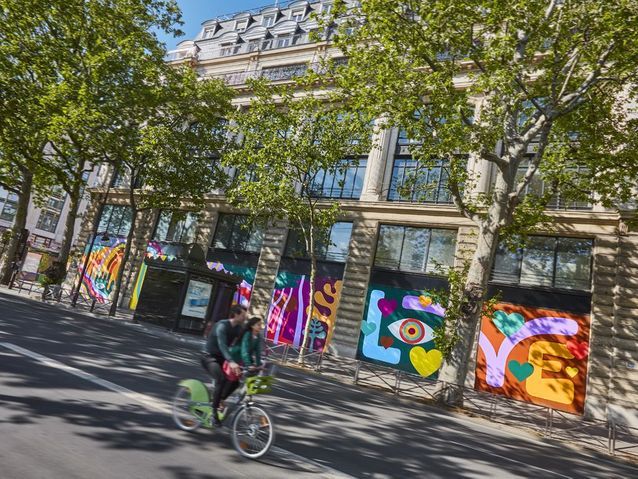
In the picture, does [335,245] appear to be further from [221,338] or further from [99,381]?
[221,338]

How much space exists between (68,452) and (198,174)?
18562 mm

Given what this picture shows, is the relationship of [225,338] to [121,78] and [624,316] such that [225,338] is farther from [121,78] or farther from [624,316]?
[121,78]

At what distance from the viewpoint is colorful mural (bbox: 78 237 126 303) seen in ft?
93.7

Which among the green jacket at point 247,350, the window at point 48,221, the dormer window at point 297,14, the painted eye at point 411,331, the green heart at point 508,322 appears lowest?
the green jacket at point 247,350

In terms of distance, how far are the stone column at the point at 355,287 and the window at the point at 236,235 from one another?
19.1 feet

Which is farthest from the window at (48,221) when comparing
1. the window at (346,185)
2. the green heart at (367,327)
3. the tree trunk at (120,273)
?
the green heart at (367,327)

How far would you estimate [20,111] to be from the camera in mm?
20641

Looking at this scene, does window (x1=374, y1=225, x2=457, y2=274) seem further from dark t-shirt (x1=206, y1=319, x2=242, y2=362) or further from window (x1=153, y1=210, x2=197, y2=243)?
dark t-shirt (x1=206, y1=319, x2=242, y2=362)

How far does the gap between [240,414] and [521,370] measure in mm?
14599

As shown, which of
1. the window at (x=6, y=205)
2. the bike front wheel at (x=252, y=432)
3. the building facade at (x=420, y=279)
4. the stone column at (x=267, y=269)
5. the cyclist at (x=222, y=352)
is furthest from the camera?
the window at (x=6, y=205)

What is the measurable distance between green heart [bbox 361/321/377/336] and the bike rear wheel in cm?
1459

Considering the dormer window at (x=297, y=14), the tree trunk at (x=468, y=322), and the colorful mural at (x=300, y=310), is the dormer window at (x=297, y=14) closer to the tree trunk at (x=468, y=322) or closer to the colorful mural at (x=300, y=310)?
the colorful mural at (x=300, y=310)

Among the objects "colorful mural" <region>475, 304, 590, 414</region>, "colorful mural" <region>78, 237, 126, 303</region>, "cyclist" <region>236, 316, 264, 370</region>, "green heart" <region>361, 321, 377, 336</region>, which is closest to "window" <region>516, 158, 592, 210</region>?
"colorful mural" <region>475, 304, 590, 414</region>

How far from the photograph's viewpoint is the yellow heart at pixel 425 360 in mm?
17752
